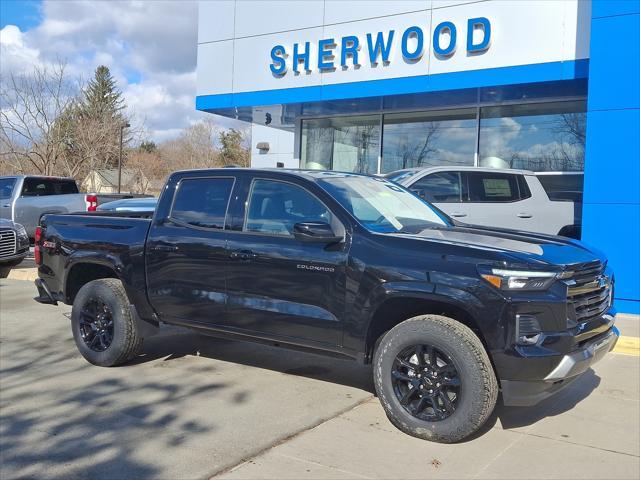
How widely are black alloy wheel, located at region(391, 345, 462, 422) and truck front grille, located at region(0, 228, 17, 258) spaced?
31.7 ft

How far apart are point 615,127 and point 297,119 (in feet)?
27.2

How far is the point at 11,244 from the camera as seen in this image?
460 inches

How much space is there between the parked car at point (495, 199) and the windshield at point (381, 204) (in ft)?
13.3

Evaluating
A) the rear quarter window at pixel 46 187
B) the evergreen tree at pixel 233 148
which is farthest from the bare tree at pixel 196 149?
the rear quarter window at pixel 46 187

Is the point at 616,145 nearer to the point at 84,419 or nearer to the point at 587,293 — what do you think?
the point at 587,293

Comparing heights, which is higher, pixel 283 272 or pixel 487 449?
pixel 283 272

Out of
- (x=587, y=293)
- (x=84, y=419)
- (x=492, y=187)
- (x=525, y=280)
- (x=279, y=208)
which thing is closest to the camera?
(x=525, y=280)

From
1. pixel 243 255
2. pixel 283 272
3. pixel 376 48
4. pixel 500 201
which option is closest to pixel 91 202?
pixel 376 48

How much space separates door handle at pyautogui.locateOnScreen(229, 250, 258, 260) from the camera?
4.99 metres

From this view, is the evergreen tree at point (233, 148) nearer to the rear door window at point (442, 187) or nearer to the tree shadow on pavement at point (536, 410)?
the rear door window at point (442, 187)

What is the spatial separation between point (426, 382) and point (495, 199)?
6.22m

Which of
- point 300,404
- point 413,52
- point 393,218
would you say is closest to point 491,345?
point 393,218

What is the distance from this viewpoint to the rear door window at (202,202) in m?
5.38

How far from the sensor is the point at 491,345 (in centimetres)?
401
